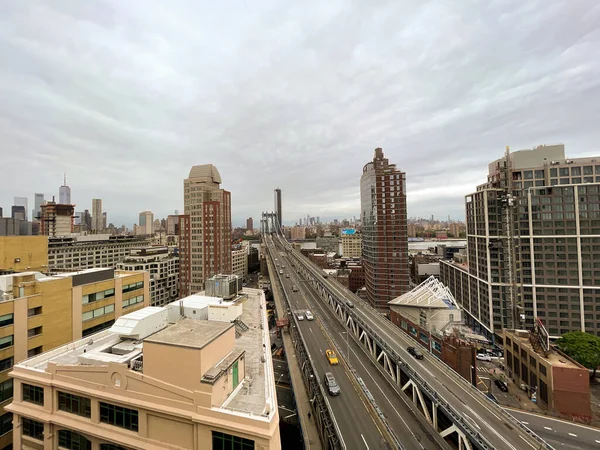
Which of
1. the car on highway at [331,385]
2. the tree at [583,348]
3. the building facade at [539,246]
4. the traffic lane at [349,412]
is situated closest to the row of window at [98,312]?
the traffic lane at [349,412]

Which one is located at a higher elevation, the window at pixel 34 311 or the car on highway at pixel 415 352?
the window at pixel 34 311

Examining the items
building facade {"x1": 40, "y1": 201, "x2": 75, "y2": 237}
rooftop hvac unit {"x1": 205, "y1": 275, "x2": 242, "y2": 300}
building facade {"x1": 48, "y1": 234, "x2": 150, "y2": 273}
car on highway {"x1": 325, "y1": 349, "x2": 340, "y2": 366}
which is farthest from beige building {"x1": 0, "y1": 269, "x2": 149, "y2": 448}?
building facade {"x1": 40, "y1": 201, "x2": 75, "y2": 237}

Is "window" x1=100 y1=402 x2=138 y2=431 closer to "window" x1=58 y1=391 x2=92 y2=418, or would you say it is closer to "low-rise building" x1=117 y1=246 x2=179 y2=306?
"window" x1=58 y1=391 x2=92 y2=418

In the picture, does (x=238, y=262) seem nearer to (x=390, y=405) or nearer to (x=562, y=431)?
(x=390, y=405)

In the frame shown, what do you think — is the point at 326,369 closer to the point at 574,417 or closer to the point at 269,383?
the point at 269,383

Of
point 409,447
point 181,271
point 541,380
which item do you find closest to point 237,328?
point 409,447

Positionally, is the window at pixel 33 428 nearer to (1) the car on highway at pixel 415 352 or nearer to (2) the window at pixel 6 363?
(2) the window at pixel 6 363
